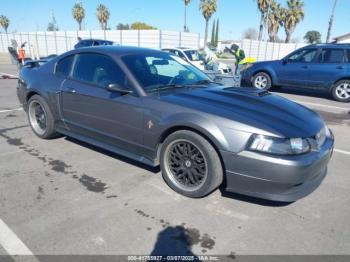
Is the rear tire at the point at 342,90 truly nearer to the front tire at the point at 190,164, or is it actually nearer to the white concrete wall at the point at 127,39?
the front tire at the point at 190,164

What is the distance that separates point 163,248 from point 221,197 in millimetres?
1042

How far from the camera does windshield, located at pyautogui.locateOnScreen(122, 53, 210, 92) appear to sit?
364cm

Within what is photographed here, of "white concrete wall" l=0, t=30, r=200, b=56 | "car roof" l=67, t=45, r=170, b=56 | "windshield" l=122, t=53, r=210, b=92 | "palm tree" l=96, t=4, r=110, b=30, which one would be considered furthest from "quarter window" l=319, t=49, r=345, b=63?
"palm tree" l=96, t=4, r=110, b=30

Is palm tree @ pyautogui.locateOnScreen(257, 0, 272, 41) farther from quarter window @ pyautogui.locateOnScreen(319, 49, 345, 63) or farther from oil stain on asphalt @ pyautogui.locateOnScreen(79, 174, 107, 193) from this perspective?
oil stain on asphalt @ pyautogui.locateOnScreen(79, 174, 107, 193)

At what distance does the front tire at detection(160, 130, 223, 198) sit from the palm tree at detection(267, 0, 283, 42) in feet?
148

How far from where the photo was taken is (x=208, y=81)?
4246 mm

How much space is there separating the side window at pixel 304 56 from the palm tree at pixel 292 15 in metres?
37.3

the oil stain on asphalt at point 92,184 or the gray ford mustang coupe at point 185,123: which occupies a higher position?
the gray ford mustang coupe at point 185,123

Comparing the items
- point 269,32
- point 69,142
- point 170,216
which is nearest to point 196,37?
point 269,32

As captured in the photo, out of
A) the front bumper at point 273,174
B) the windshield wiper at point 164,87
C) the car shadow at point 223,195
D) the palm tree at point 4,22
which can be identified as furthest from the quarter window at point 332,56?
the palm tree at point 4,22

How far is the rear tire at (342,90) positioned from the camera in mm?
9317

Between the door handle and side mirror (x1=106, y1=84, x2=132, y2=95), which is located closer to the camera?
side mirror (x1=106, y1=84, x2=132, y2=95)

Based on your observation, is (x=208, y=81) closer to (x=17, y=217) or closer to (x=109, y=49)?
(x=109, y=49)

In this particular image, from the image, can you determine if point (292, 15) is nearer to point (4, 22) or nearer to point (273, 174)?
point (273, 174)
